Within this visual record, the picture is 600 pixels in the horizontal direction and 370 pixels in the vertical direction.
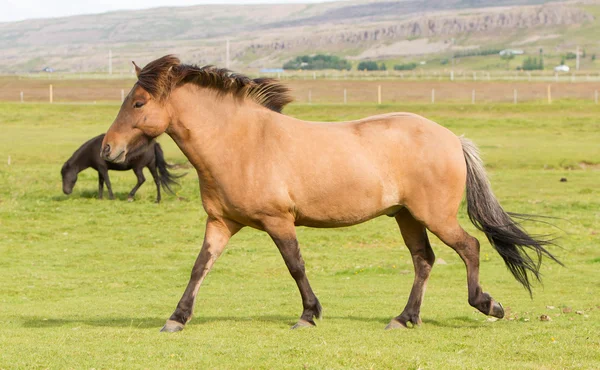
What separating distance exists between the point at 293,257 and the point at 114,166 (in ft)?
55.3

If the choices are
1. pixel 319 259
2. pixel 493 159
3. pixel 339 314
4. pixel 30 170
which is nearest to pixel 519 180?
pixel 493 159

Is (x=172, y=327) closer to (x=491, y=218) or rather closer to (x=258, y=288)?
(x=491, y=218)

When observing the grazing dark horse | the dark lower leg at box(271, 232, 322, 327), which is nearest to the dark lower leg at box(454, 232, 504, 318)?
the dark lower leg at box(271, 232, 322, 327)

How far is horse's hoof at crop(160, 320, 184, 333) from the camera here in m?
9.11

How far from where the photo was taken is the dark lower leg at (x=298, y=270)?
9.18 metres

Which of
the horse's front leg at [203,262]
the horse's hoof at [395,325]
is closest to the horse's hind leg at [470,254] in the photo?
the horse's hoof at [395,325]

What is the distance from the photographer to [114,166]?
25156 millimetres

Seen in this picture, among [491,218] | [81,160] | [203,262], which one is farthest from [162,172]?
[491,218]

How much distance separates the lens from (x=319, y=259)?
17.3 metres

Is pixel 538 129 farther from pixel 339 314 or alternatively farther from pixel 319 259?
pixel 339 314

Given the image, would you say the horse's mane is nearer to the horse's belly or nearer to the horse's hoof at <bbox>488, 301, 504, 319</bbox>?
the horse's belly

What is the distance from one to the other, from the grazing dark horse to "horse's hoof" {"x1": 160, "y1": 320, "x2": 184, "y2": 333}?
1501 cm

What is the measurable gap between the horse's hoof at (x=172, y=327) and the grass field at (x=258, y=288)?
0.52ft

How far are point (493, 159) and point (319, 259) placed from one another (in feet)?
56.0
